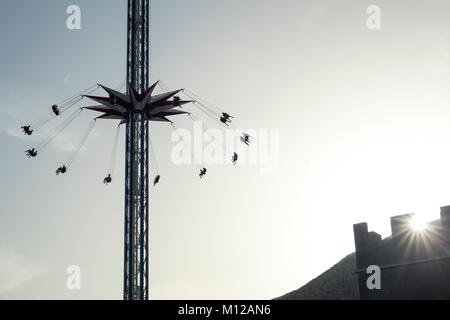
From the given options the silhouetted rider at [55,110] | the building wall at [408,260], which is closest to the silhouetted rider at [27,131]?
the silhouetted rider at [55,110]

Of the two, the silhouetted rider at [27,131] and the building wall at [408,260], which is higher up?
the silhouetted rider at [27,131]

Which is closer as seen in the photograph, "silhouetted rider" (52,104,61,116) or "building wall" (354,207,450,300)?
"building wall" (354,207,450,300)

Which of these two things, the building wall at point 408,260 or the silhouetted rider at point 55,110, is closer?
the building wall at point 408,260

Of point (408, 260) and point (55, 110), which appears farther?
point (55, 110)

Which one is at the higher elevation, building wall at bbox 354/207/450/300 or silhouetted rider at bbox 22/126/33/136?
silhouetted rider at bbox 22/126/33/136

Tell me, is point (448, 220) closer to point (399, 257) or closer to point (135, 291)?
point (399, 257)

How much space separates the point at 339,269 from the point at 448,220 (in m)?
52.1

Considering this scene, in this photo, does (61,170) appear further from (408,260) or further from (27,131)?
(408,260)

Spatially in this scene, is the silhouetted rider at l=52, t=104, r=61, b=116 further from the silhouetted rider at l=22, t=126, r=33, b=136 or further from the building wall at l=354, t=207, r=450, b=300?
the building wall at l=354, t=207, r=450, b=300

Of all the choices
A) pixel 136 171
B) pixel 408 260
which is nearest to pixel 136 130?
pixel 136 171

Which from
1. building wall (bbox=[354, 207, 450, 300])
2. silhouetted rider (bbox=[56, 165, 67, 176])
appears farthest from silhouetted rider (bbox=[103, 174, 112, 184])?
building wall (bbox=[354, 207, 450, 300])

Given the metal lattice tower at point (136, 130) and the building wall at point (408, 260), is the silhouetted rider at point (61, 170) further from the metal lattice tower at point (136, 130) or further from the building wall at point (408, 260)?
the building wall at point (408, 260)
